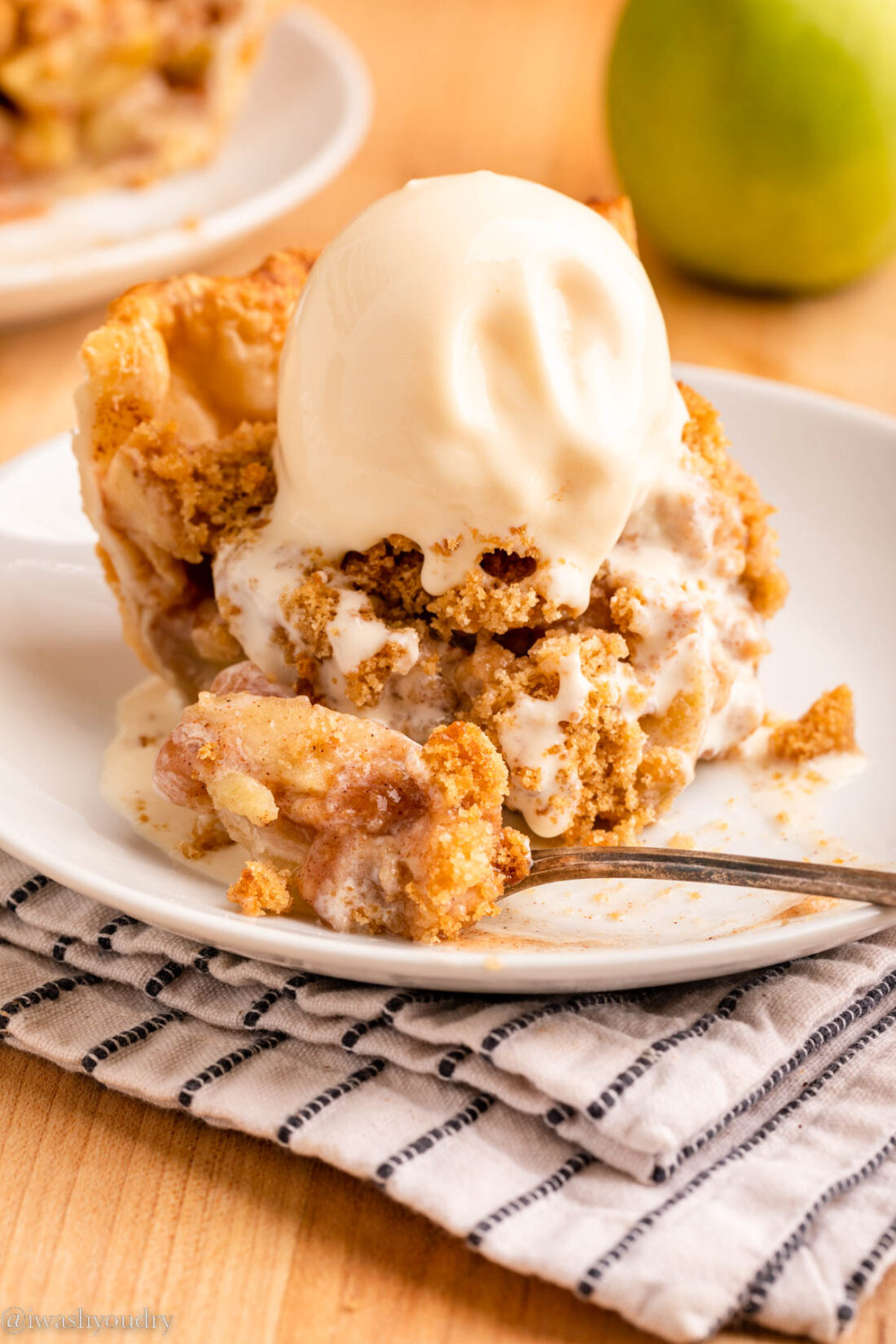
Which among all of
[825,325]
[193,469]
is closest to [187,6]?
[825,325]

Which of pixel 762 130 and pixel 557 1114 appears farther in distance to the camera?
pixel 762 130

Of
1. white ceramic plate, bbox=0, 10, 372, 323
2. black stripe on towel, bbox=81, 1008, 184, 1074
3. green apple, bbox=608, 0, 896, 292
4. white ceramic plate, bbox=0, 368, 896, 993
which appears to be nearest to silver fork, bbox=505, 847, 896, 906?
white ceramic plate, bbox=0, 368, 896, 993

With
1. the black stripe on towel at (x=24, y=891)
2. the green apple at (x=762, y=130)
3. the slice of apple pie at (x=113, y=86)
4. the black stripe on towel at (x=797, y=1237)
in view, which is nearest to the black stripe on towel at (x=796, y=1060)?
the black stripe on towel at (x=797, y=1237)

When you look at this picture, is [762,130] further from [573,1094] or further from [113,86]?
[573,1094]

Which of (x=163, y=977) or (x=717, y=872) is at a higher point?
(x=717, y=872)

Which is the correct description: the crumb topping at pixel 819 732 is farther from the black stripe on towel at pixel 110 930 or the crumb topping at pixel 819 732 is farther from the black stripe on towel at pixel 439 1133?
the black stripe on towel at pixel 110 930

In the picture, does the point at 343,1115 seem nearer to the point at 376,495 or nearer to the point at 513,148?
the point at 376,495

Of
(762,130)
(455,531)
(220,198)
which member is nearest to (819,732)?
(455,531)

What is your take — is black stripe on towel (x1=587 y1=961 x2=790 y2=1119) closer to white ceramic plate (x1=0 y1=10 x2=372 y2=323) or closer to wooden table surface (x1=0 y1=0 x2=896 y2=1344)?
wooden table surface (x1=0 y1=0 x2=896 y2=1344)
